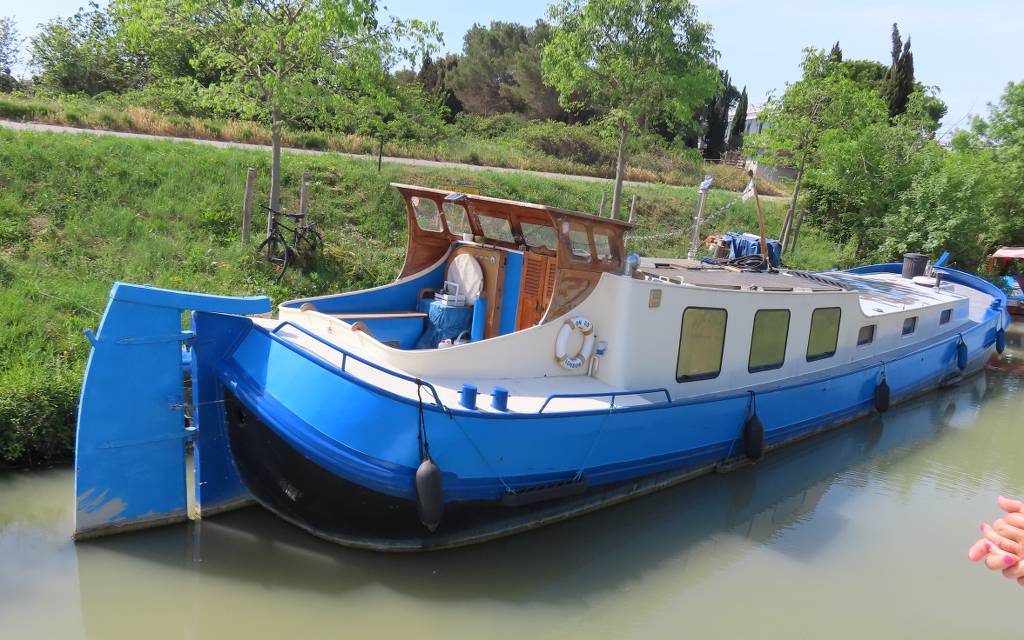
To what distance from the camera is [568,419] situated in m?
5.54

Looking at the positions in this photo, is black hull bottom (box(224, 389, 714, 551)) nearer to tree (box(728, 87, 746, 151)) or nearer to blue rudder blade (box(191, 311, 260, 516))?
blue rudder blade (box(191, 311, 260, 516))

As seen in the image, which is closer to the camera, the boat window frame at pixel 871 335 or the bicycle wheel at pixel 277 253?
the boat window frame at pixel 871 335

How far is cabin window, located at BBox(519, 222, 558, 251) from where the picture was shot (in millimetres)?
6395

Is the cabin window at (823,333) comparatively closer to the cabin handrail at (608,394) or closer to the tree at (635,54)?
the cabin handrail at (608,394)

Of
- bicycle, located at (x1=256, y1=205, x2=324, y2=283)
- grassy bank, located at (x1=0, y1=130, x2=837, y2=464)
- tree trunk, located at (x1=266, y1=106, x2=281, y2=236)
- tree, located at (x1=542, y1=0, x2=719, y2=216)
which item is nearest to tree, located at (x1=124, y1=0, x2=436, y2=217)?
tree trunk, located at (x1=266, y1=106, x2=281, y2=236)

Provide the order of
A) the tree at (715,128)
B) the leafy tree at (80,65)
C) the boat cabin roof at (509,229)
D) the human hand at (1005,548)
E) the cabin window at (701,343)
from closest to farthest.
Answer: the human hand at (1005,548)
the boat cabin roof at (509,229)
the cabin window at (701,343)
the leafy tree at (80,65)
the tree at (715,128)

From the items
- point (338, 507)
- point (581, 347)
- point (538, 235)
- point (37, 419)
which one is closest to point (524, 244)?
point (538, 235)

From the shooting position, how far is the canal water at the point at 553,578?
4867mm

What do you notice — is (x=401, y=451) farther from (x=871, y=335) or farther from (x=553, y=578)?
(x=871, y=335)

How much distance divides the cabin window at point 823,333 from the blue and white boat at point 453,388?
16 centimetres

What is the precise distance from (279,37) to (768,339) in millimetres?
7169

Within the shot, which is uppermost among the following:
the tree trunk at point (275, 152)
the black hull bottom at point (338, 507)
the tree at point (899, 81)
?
the tree at point (899, 81)

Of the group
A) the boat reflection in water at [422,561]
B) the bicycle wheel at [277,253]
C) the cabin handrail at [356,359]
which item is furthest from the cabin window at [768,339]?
the bicycle wheel at [277,253]

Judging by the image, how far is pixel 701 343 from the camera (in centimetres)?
685
